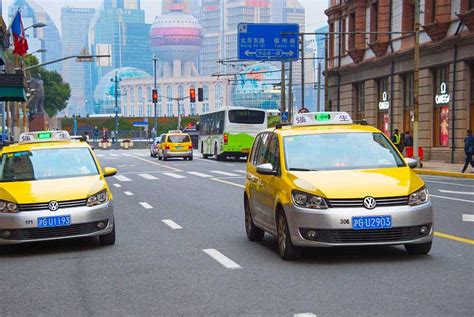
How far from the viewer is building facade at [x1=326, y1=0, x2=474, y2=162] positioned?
39.2 meters

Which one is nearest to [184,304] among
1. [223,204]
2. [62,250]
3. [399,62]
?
[62,250]

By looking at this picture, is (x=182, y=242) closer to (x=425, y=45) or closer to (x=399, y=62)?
(x=425, y=45)

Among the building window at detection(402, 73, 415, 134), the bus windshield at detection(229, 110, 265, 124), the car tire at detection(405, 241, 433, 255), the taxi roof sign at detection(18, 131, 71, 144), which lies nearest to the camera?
the car tire at detection(405, 241, 433, 255)

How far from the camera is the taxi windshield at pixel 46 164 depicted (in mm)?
12234

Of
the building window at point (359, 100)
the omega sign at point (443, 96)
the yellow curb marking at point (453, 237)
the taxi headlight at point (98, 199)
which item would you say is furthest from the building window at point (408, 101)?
the taxi headlight at point (98, 199)

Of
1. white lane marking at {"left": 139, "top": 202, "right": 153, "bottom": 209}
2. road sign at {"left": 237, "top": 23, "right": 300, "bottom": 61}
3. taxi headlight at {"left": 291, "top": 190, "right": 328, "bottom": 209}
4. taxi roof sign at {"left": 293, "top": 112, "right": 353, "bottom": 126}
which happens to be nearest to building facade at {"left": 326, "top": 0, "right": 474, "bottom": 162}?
road sign at {"left": 237, "top": 23, "right": 300, "bottom": 61}

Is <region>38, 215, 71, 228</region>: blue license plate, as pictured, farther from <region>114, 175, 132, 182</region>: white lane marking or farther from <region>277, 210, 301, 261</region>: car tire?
<region>114, 175, 132, 182</region>: white lane marking

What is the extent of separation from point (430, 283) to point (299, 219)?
1.83 metres

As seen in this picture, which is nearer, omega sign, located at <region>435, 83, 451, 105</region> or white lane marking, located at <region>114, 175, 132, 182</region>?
white lane marking, located at <region>114, 175, 132, 182</region>

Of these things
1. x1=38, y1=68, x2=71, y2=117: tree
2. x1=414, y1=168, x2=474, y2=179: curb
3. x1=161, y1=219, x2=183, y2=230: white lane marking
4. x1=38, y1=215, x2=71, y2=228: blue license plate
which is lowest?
x1=414, y1=168, x2=474, y2=179: curb

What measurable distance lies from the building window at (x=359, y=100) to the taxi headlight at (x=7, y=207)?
44072 millimetres

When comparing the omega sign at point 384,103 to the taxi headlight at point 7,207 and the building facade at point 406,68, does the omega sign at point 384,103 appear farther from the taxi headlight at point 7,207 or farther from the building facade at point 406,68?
the taxi headlight at point 7,207

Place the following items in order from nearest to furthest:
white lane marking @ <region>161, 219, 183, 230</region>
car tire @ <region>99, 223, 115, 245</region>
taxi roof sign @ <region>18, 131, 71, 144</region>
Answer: car tire @ <region>99, 223, 115, 245</region>
taxi roof sign @ <region>18, 131, 71, 144</region>
white lane marking @ <region>161, 219, 183, 230</region>

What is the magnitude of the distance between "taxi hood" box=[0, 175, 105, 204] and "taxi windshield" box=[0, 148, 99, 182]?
0.33m
